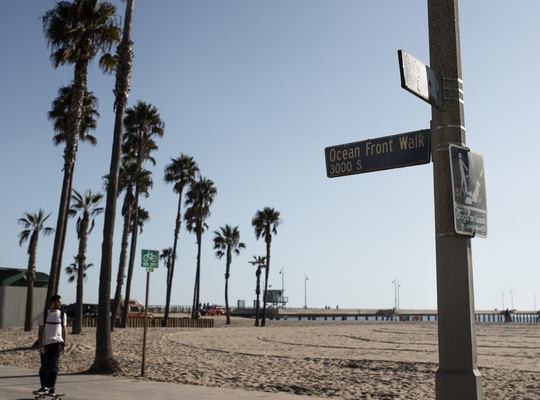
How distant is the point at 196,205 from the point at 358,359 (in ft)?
124

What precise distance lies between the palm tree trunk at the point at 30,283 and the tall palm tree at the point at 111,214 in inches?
691

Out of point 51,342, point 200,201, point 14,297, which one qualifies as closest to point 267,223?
point 200,201

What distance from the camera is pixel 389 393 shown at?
11.0 meters

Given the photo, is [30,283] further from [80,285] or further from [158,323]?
[158,323]

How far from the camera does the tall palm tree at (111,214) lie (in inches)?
525

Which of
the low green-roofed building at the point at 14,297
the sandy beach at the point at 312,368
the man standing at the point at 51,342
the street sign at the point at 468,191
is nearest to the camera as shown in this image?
the street sign at the point at 468,191

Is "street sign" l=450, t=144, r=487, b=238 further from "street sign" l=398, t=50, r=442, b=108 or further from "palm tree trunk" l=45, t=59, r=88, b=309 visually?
"palm tree trunk" l=45, t=59, r=88, b=309

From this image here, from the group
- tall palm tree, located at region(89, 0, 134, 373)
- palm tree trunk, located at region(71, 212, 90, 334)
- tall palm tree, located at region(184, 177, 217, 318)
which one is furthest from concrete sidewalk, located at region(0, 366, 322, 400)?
tall palm tree, located at region(184, 177, 217, 318)

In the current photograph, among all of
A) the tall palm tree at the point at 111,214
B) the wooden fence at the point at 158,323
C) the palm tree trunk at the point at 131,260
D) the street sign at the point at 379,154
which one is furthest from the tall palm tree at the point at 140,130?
the street sign at the point at 379,154

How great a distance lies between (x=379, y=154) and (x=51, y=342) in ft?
22.5

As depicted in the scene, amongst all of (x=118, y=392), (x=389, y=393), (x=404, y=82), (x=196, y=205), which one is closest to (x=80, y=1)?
(x=118, y=392)

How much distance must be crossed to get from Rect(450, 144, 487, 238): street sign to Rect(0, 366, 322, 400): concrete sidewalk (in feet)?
20.1

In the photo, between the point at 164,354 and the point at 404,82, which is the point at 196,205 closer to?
the point at 164,354

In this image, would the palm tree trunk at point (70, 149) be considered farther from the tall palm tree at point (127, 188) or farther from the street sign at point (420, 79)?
the street sign at point (420, 79)
